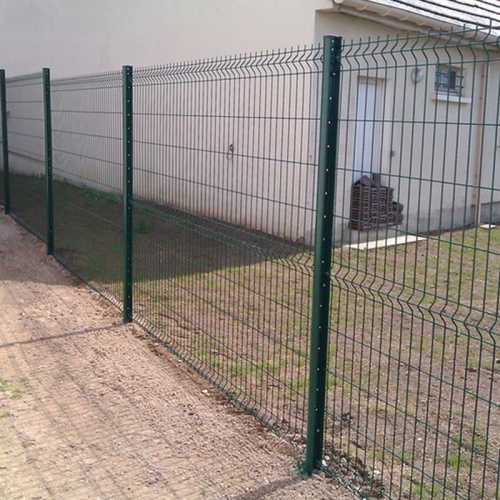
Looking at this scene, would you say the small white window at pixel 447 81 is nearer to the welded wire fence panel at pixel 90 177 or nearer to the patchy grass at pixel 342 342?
the patchy grass at pixel 342 342

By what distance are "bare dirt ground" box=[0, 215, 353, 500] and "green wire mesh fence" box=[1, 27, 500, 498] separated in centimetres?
23

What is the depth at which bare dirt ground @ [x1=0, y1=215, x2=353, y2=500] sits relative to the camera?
354cm

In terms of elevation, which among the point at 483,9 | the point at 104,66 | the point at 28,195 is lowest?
the point at 28,195

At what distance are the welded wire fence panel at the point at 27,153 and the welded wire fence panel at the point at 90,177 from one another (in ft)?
2.47

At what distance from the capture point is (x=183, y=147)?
5.22 metres

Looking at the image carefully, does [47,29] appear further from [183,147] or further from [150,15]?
[183,147]

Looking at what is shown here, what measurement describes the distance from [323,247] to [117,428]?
1.79 meters

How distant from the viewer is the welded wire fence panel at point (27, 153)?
31.7 ft

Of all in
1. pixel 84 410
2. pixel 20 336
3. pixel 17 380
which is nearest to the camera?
pixel 84 410

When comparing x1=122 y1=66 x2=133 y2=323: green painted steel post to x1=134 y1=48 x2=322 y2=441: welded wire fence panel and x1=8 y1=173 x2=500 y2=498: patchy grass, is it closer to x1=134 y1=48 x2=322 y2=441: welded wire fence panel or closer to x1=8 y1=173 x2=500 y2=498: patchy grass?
x1=134 y1=48 x2=322 y2=441: welded wire fence panel

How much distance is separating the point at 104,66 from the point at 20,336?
953 cm

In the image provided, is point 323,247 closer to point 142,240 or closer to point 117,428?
point 117,428

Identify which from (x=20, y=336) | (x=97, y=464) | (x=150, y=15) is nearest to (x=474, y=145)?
(x=150, y=15)

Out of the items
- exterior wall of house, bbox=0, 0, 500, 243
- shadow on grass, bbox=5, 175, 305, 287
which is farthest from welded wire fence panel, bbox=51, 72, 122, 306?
exterior wall of house, bbox=0, 0, 500, 243
